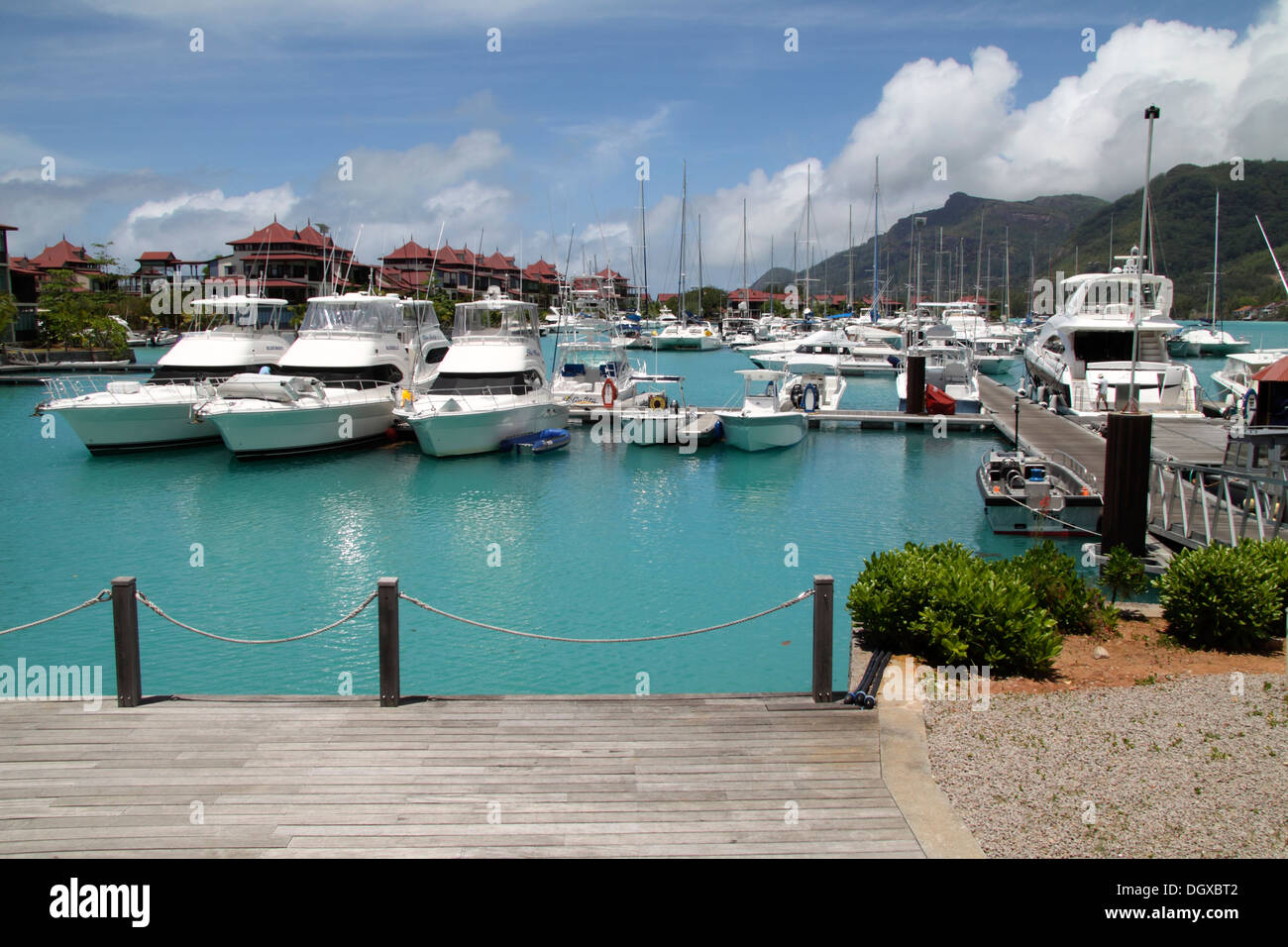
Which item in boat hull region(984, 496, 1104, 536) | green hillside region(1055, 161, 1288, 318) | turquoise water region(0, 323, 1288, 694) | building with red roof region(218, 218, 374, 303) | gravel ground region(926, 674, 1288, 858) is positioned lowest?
turquoise water region(0, 323, 1288, 694)

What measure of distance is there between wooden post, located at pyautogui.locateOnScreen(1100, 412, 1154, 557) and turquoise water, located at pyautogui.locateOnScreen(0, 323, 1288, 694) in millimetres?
3418

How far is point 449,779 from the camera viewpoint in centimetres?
620

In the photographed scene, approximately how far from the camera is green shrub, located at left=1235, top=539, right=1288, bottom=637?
928 centimetres

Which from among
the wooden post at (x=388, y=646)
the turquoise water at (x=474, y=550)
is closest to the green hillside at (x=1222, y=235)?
the turquoise water at (x=474, y=550)

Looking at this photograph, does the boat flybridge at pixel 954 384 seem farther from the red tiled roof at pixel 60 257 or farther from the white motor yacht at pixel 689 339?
the red tiled roof at pixel 60 257

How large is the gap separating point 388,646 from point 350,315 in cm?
2851

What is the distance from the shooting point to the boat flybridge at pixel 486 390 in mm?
29391

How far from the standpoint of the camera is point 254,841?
5.36 metres

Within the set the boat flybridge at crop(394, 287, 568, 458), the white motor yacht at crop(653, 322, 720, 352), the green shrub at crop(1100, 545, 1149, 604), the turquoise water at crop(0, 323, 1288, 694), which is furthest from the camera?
the white motor yacht at crop(653, 322, 720, 352)

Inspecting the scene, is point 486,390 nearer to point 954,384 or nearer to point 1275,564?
point 954,384

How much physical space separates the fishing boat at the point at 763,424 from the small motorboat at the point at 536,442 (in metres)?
5.87

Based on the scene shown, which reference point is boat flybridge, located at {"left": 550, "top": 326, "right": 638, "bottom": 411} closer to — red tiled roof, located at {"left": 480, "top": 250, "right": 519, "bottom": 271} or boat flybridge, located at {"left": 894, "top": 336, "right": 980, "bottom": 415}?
boat flybridge, located at {"left": 894, "top": 336, "right": 980, "bottom": 415}

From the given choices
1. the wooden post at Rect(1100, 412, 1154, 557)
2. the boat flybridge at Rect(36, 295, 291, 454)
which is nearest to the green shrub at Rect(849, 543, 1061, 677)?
the wooden post at Rect(1100, 412, 1154, 557)

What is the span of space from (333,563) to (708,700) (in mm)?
12862
